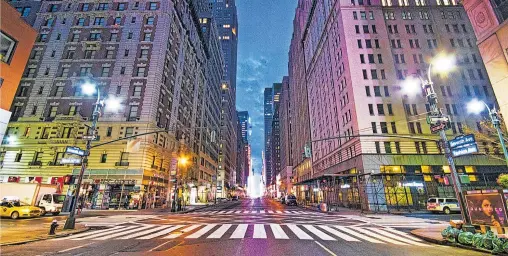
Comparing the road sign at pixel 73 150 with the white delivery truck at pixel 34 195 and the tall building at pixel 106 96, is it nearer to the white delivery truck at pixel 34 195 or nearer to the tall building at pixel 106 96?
the tall building at pixel 106 96

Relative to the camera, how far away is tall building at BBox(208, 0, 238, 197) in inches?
4161

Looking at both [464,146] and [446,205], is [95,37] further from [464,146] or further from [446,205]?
[446,205]

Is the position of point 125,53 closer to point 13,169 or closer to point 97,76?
point 97,76

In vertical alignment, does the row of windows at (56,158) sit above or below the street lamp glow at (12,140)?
below

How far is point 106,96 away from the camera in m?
28.3

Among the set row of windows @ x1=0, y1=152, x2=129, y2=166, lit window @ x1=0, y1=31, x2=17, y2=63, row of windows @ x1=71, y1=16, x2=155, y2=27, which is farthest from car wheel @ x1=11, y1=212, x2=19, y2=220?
row of windows @ x1=71, y1=16, x2=155, y2=27

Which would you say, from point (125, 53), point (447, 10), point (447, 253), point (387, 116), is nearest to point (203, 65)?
point (125, 53)

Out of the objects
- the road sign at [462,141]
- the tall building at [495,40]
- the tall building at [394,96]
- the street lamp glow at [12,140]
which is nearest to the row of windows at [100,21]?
the street lamp glow at [12,140]

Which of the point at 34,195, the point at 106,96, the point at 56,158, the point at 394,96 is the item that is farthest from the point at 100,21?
the point at 394,96

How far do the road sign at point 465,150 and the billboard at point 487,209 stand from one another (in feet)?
6.87

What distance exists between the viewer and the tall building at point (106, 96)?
106 feet

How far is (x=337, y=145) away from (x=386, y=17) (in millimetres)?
26960

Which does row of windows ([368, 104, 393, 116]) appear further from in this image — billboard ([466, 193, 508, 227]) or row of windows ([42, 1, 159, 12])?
row of windows ([42, 1, 159, 12])

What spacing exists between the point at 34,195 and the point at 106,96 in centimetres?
1325
